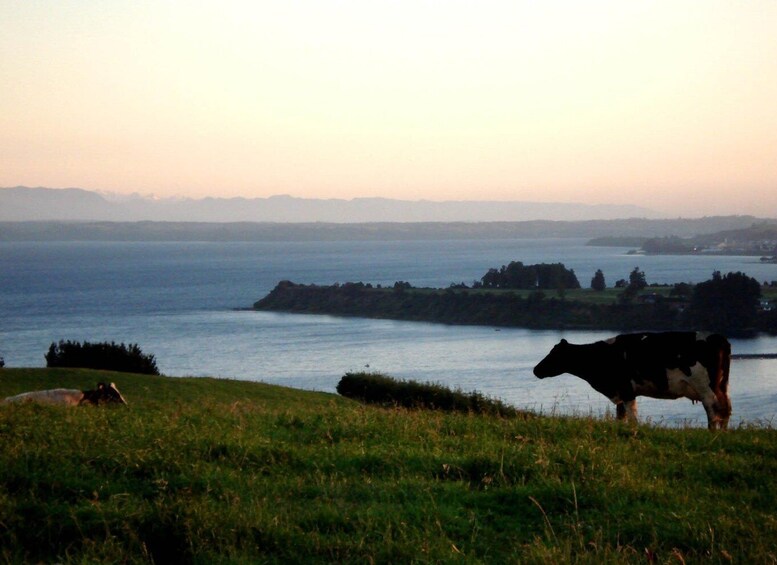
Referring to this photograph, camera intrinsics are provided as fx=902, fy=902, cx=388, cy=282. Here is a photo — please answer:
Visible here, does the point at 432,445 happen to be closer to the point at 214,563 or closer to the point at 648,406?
the point at 214,563

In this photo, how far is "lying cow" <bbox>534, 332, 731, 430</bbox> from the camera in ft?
45.1

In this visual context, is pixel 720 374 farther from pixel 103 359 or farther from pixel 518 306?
pixel 518 306

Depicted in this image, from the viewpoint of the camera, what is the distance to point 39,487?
727 cm

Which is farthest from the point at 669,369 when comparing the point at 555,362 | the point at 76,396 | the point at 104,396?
the point at 76,396

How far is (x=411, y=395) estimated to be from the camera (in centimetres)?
2709

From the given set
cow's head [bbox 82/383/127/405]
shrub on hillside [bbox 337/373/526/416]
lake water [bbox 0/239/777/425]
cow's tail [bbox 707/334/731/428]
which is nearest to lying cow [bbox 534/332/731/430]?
cow's tail [bbox 707/334/731/428]

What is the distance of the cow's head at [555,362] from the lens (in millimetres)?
15805

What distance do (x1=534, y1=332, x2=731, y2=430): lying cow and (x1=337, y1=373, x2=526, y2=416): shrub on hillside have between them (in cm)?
716

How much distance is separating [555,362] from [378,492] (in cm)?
933

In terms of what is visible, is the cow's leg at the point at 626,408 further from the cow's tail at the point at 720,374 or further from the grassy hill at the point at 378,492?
the grassy hill at the point at 378,492

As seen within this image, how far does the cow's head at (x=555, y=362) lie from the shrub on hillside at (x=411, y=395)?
5.06 metres

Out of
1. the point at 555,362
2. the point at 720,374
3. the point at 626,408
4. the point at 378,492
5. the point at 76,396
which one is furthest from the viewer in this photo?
the point at 555,362

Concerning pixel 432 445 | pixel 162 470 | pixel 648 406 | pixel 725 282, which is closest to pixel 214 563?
pixel 162 470

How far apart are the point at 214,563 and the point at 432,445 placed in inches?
141
